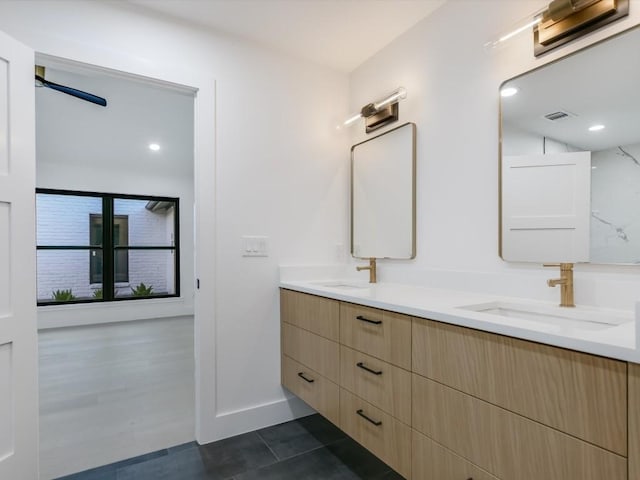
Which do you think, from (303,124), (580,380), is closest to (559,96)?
(580,380)

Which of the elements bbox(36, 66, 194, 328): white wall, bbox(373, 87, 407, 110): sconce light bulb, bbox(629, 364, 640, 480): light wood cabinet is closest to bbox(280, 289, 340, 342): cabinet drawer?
bbox(629, 364, 640, 480): light wood cabinet

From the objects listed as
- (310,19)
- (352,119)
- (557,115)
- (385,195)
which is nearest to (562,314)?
(557,115)

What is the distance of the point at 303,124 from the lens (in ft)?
8.07

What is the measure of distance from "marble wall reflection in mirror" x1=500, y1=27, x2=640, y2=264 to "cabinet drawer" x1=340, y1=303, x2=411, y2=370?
649 mm

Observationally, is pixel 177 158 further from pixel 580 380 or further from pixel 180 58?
pixel 580 380

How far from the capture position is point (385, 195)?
7.61 feet

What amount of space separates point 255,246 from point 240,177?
44 centimetres

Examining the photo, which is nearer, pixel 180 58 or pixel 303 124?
pixel 180 58

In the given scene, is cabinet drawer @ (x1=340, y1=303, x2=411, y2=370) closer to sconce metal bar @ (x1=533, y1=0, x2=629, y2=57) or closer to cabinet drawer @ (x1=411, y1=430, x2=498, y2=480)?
cabinet drawer @ (x1=411, y1=430, x2=498, y2=480)

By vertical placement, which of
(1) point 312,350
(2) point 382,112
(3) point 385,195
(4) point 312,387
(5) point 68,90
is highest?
(5) point 68,90

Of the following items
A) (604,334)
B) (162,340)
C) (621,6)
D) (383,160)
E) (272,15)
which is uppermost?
(272,15)

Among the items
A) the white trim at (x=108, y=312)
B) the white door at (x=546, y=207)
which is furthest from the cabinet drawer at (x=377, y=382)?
the white trim at (x=108, y=312)

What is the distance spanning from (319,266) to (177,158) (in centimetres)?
411

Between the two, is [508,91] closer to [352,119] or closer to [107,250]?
[352,119]
